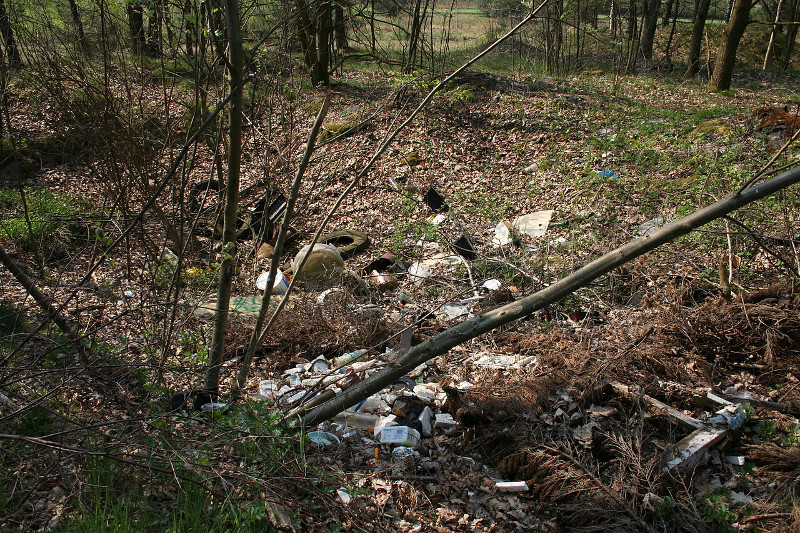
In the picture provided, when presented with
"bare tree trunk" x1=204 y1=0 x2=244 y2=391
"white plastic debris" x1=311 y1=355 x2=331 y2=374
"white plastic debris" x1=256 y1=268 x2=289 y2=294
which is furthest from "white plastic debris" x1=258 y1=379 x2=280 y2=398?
"white plastic debris" x1=256 y1=268 x2=289 y2=294

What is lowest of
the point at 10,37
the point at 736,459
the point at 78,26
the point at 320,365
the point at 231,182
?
the point at 320,365

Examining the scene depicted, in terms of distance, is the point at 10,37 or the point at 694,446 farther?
the point at 10,37

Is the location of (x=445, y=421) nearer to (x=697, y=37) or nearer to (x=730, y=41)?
(x=730, y=41)

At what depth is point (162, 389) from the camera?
107 inches

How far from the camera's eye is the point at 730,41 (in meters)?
10.9

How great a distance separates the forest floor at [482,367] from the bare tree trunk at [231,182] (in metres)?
0.16

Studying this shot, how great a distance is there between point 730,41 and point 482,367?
1042 cm

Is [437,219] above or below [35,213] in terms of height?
below

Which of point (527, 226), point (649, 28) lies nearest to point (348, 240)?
point (527, 226)

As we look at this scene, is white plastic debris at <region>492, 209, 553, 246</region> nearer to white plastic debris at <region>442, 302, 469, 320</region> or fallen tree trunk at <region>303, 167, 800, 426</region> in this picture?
white plastic debris at <region>442, 302, 469, 320</region>

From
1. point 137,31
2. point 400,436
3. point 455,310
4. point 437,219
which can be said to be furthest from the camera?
point 437,219

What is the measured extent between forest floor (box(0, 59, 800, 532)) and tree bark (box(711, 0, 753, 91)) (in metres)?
3.59

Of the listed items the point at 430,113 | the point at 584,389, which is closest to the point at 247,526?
the point at 584,389

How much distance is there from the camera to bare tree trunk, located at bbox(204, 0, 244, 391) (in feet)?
8.52
